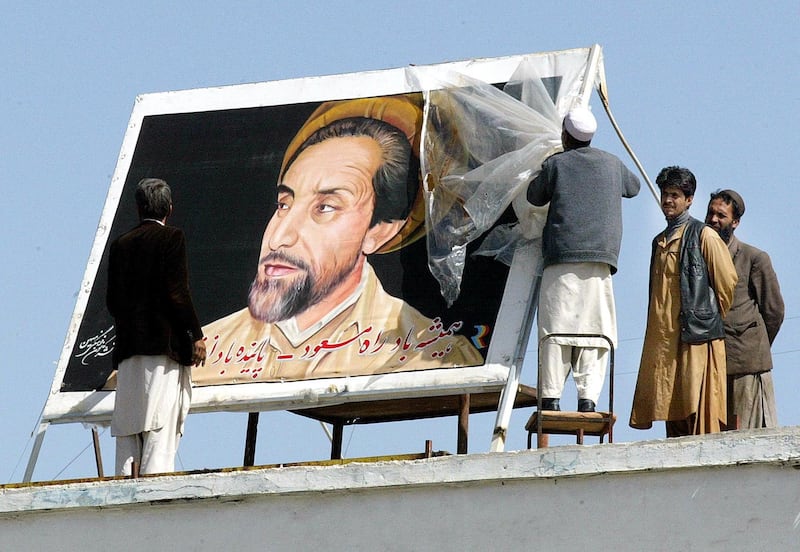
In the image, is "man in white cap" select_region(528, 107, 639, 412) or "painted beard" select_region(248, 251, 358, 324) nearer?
"man in white cap" select_region(528, 107, 639, 412)

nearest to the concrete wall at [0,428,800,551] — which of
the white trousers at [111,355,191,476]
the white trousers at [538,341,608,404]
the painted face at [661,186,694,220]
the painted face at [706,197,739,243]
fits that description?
the white trousers at [111,355,191,476]

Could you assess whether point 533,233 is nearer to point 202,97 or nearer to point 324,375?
point 324,375

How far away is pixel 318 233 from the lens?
9.09 m

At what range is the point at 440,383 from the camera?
8086 millimetres

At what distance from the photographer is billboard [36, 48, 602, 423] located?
8.33 metres

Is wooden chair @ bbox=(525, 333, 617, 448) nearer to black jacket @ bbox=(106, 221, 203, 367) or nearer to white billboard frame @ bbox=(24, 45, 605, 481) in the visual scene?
white billboard frame @ bbox=(24, 45, 605, 481)

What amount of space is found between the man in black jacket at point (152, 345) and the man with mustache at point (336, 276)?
2.85 ft

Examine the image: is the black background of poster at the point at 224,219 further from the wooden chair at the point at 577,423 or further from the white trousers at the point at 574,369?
the wooden chair at the point at 577,423

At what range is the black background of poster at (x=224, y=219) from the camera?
28.0 ft

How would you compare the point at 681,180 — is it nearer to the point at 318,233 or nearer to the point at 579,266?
the point at 579,266

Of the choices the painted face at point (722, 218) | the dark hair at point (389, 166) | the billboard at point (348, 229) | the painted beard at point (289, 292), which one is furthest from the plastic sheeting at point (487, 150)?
the painted face at point (722, 218)

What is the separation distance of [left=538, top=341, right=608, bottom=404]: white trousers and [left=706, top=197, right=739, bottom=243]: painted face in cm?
123

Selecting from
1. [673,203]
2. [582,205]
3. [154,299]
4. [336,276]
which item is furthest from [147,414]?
[673,203]
